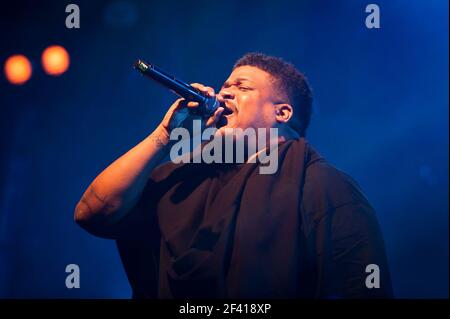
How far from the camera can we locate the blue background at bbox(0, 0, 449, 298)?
2793 millimetres

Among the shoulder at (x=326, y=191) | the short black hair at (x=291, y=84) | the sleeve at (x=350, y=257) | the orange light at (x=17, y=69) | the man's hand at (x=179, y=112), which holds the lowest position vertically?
the sleeve at (x=350, y=257)

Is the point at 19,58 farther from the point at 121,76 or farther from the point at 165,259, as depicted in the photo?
the point at 165,259

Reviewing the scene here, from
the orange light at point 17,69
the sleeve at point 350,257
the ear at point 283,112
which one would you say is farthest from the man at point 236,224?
the orange light at point 17,69

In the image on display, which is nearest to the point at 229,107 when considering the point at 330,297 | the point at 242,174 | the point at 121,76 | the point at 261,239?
the point at 242,174

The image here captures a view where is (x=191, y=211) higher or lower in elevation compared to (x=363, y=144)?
lower

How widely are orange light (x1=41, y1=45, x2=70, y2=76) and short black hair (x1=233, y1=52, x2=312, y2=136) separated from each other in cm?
112

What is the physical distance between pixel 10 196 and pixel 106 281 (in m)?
0.80

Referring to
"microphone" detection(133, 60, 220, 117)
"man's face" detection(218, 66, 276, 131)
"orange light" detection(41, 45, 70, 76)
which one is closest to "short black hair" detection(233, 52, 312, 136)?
"man's face" detection(218, 66, 276, 131)

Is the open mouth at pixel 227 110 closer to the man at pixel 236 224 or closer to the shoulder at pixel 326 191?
the man at pixel 236 224

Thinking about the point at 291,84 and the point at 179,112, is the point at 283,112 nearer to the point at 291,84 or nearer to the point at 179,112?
the point at 291,84

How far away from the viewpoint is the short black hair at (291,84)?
238 centimetres

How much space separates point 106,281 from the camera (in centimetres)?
300

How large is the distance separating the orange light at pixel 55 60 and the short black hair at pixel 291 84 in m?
1.12

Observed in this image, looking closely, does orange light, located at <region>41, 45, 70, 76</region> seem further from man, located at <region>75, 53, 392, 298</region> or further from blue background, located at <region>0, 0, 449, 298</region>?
man, located at <region>75, 53, 392, 298</region>
